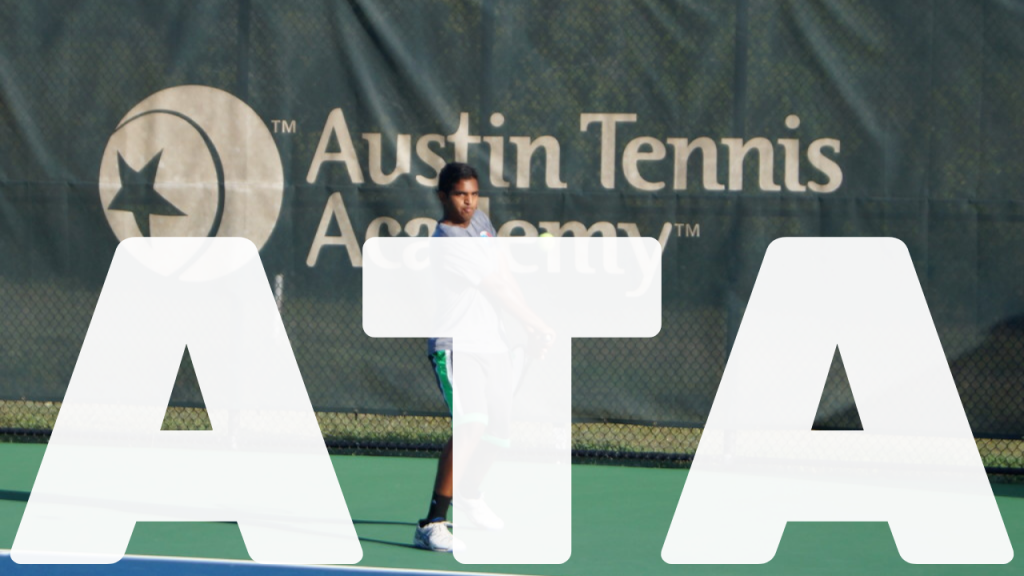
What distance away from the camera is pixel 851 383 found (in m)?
8.34

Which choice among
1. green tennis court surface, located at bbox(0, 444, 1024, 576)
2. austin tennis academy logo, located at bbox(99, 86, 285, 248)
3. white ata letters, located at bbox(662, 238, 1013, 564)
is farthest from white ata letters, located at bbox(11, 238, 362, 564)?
white ata letters, located at bbox(662, 238, 1013, 564)

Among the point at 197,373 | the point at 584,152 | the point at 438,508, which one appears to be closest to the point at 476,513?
the point at 438,508

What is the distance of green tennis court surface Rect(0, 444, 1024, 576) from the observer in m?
6.14

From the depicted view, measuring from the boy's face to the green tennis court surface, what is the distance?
144cm

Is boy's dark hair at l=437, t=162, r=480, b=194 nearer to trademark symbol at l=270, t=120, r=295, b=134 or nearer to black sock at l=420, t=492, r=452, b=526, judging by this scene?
black sock at l=420, t=492, r=452, b=526

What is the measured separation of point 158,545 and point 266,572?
0.82 m

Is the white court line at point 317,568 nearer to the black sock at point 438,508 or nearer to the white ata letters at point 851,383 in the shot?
the black sock at point 438,508

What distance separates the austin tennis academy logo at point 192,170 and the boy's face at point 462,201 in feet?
9.37

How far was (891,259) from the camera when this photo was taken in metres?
8.28

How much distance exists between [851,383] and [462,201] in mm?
3192

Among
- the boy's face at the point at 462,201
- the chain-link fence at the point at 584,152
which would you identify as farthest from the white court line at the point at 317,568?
the chain-link fence at the point at 584,152

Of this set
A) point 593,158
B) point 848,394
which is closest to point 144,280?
point 593,158

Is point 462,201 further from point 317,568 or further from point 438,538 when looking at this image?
point 317,568

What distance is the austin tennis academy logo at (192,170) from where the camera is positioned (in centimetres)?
879
